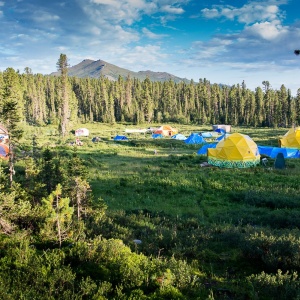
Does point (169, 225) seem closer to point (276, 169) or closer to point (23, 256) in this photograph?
point (23, 256)

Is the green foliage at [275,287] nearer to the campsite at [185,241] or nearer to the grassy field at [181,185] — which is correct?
the campsite at [185,241]

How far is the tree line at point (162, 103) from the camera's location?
8619 centimetres

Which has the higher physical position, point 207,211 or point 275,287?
point 275,287

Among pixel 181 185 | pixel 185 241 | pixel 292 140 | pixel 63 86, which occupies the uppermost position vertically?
pixel 63 86

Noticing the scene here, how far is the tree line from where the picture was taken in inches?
3393

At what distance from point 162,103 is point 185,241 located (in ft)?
332

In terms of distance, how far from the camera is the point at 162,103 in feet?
355

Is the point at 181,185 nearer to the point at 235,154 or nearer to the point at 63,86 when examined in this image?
the point at 235,154

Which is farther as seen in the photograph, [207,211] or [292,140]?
[292,140]

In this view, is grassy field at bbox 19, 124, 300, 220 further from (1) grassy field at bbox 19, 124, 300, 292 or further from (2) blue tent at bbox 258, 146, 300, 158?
(2) blue tent at bbox 258, 146, 300, 158

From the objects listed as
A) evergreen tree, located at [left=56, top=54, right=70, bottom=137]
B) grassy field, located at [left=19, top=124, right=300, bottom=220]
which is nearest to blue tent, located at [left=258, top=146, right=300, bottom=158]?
grassy field, located at [left=19, top=124, right=300, bottom=220]

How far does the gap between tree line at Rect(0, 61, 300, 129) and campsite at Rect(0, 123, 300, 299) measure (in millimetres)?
68581

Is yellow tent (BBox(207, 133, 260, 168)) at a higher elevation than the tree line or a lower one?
lower

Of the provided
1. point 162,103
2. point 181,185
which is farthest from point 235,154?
point 162,103
